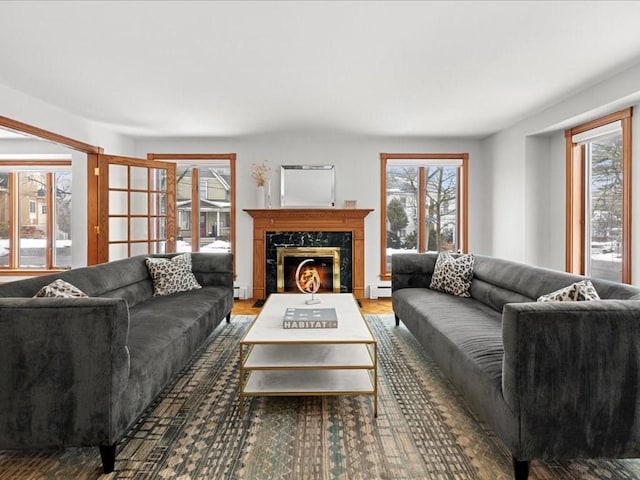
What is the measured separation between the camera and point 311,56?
2.81m

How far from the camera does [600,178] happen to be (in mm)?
3945

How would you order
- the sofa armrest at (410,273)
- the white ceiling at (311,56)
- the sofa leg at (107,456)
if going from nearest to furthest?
the sofa leg at (107,456)
the white ceiling at (311,56)
the sofa armrest at (410,273)

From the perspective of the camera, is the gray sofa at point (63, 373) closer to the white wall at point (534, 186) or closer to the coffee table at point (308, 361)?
the coffee table at point (308, 361)

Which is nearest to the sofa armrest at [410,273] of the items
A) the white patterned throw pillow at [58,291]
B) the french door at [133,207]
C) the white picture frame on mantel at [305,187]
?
the white picture frame on mantel at [305,187]

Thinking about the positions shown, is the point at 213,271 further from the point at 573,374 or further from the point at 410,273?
the point at 573,374

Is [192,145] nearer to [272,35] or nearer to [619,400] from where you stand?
[272,35]

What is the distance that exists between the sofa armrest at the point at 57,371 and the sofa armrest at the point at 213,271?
7.92 ft

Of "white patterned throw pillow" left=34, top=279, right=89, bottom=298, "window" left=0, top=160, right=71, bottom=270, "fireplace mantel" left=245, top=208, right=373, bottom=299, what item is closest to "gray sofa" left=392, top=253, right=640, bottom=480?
"white patterned throw pillow" left=34, top=279, right=89, bottom=298

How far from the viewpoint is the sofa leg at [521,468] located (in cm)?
157

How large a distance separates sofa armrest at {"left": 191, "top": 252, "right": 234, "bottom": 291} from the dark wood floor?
743 millimetres

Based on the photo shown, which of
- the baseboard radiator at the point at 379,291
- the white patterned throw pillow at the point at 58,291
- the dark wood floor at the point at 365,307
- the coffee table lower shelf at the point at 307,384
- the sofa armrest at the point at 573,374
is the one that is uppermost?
the white patterned throw pillow at the point at 58,291

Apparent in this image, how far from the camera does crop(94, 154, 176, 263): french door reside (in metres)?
4.61

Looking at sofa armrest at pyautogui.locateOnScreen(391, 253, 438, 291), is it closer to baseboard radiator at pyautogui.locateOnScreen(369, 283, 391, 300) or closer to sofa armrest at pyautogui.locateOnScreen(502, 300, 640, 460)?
baseboard radiator at pyautogui.locateOnScreen(369, 283, 391, 300)

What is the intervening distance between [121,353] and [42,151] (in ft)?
18.6
